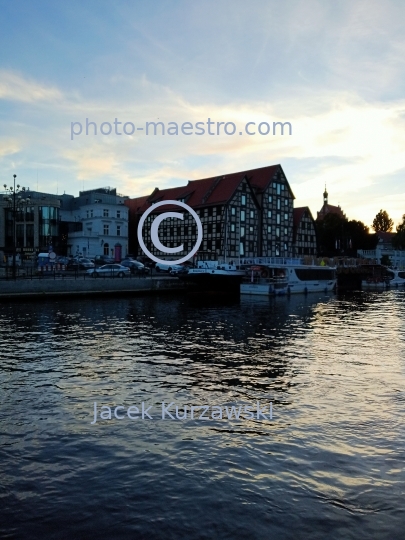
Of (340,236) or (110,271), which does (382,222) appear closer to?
(340,236)

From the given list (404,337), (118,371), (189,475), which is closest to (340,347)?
(404,337)

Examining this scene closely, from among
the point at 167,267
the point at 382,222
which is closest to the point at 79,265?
the point at 167,267

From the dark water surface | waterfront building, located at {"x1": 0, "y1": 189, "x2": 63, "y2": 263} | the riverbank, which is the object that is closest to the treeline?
waterfront building, located at {"x1": 0, "y1": 189, "x2": 63, "y2": 263}

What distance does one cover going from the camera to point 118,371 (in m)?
16.4

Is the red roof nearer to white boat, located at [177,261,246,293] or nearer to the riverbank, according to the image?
white boat, located at [177,261,246,293]

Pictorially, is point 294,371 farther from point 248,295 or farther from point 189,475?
point 248,295

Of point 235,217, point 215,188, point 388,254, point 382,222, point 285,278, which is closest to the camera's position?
point 285,278

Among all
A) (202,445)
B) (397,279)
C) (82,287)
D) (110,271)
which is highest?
(110,271)

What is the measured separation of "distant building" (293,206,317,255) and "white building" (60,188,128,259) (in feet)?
110

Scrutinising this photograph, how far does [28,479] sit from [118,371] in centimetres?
802

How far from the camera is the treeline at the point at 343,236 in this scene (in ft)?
350

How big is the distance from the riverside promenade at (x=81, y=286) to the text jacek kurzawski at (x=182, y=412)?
3234 cm

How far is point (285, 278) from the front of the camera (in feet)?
194

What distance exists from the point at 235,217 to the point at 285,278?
79.4 feet
